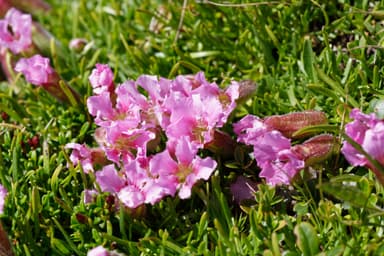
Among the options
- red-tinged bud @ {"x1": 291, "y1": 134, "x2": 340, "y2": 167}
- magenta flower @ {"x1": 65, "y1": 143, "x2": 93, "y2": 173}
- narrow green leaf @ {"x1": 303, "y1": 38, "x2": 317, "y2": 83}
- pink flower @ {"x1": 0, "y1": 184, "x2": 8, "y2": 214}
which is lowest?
pink flower @ {"x1": 0, "y1": 184, "x2": 8, "y2": 214}

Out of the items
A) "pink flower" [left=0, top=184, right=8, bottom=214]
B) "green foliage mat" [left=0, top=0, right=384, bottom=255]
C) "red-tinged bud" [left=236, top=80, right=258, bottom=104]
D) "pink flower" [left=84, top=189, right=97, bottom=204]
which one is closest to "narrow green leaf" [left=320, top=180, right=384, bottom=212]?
"green foliage mat" [left=0, top=0, right=384, bottom=255]

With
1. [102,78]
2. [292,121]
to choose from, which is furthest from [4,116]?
[292,121]

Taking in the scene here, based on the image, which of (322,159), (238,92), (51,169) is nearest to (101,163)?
(51,169)

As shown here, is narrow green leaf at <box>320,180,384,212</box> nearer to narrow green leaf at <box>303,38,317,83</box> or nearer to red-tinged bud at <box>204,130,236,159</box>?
red-tinged bud at <box>204,130,236,159</box>

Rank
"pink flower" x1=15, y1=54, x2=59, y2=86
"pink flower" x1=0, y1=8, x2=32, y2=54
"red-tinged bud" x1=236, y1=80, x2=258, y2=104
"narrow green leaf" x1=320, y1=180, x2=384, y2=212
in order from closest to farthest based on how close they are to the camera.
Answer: "narrow green leaf" x1=320, y1=180, x2=384, y2=212, "red-tinged bud" x1=236, y1=80, x2=258, y2=104, "pink flower" x1=15, y1=54, x2=59, y2=86, "pink flower" x1=0, y1=8, x2=32, y2=54

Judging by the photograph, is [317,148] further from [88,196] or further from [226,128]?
[88,196]

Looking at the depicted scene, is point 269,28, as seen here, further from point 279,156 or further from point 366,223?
point 366,223
